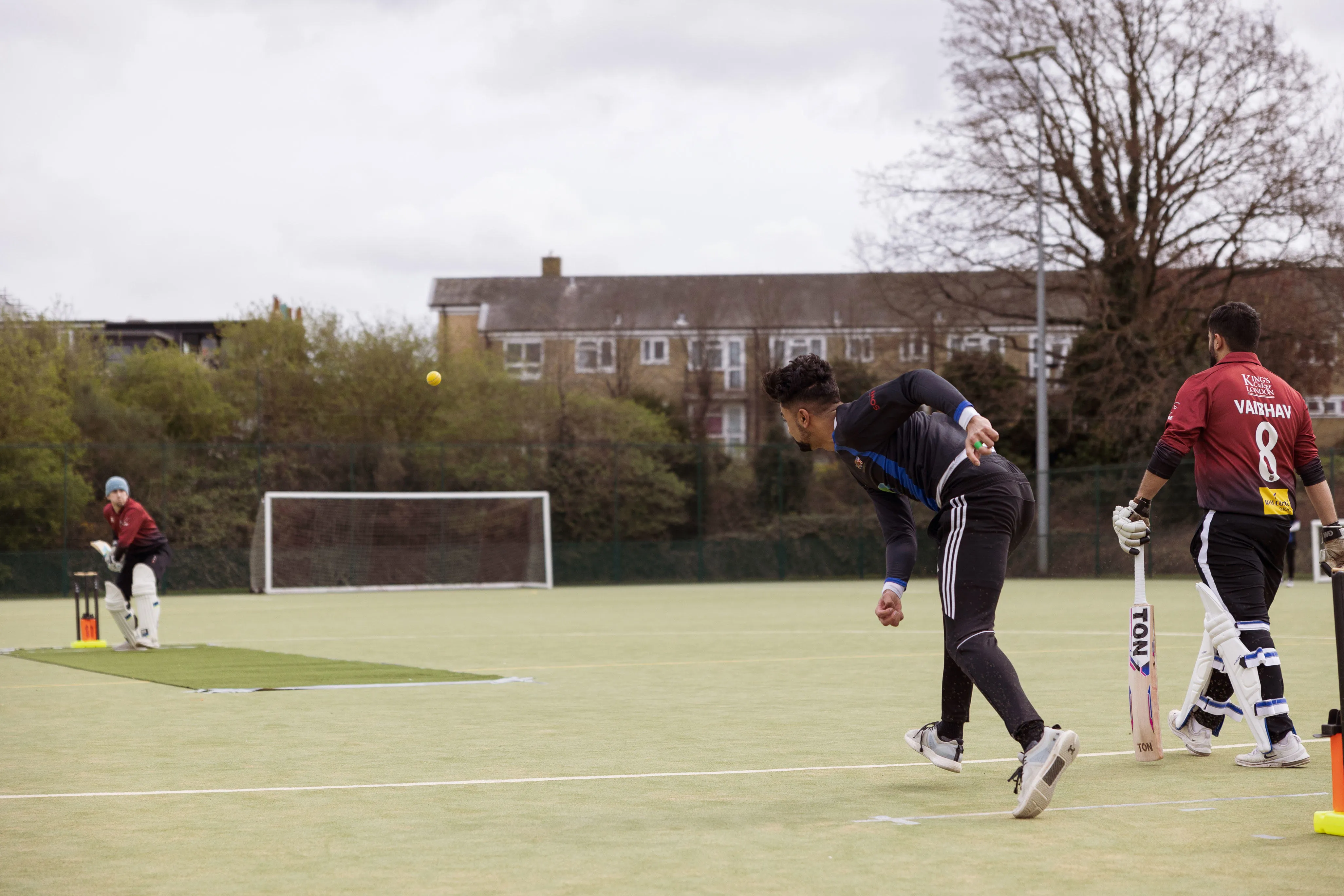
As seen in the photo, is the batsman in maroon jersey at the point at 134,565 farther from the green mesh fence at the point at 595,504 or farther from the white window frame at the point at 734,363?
the white window frame at the point at 734,363

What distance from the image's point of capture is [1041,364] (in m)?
32.5

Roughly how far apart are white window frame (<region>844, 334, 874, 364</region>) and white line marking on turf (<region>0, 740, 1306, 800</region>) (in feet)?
153

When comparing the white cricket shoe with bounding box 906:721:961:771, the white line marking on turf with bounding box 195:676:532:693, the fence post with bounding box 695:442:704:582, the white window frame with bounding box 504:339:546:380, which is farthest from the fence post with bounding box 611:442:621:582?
the white cricket shoe with bounding box 906:721:961:771

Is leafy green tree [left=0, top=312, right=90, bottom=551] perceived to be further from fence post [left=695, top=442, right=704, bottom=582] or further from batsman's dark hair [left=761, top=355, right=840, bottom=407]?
batsman's dark hair [left=761, top=355, right=840, bottom=407]

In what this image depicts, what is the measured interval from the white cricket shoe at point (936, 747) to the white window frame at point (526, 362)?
4450cm

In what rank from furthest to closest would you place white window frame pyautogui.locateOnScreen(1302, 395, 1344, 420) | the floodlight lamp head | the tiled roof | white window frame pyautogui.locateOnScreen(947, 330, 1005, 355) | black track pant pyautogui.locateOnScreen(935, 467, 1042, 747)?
the tiled roof
white window frame pyautogui.locateOnScreen(1302, 395, 1344, 420)
white window frame pyautogui.locateOnScreen(947, 330, 1005, 355)
the floodlight lamp head
black track pant pyautogui.locateOnScreen(935, 467, 1042, 747)

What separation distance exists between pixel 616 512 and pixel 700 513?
2.06 m

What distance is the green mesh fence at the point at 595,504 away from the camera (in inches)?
1244

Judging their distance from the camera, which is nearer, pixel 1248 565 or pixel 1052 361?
pixel 1248 565

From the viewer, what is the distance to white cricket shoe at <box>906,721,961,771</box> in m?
6.12

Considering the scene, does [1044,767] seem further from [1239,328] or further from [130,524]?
[130,524]

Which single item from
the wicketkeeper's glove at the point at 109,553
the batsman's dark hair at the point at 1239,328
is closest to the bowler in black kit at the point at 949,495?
the batsman's dark hair at the point at 1239,328

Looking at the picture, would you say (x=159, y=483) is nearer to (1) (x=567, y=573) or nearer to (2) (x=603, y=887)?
(1) (x=567, y=573)

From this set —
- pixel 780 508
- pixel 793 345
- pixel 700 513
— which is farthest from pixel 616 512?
pixel 793 345
